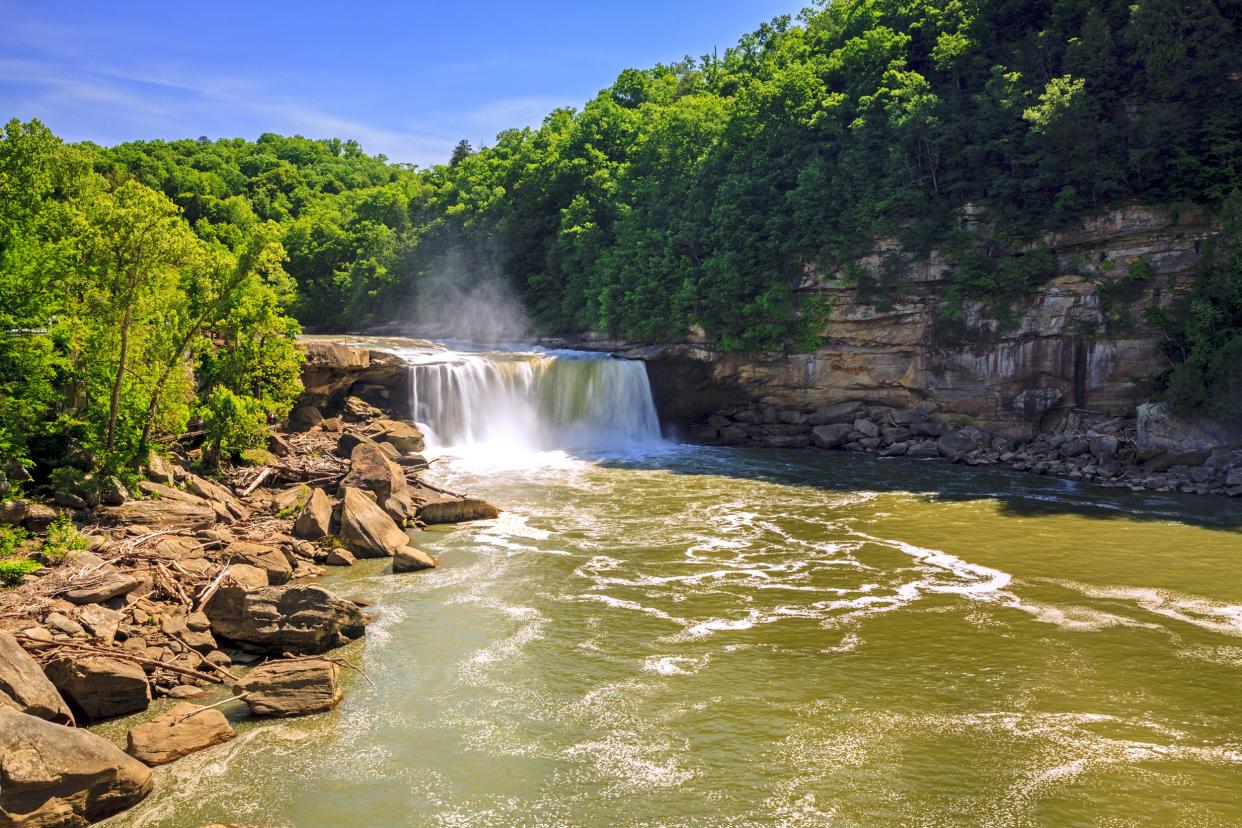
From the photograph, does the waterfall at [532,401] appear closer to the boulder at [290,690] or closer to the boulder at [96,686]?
the boulder at [290,690]

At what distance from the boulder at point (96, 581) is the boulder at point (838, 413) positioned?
30253 mm

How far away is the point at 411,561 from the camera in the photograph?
19297 millimetres

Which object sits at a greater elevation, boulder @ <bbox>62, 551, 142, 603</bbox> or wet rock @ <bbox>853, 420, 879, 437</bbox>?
wet rock @ <bbox>853, 420, 879, 437</bbox>

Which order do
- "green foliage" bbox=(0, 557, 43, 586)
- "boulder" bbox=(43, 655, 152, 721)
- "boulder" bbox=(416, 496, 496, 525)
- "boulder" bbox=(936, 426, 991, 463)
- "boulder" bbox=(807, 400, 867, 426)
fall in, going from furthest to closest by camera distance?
"boulder" bbox=(807, 400, 867, 426), "boulder" bbox=(936, 426, 991, 463), "boulder" bbox=(416, 496, 496, 525), "green foliage" bbox=(0, 557, 43, 586), "boulder" bbox=(43, 655, 152, 721)

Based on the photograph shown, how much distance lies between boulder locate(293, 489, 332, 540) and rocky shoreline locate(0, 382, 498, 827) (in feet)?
0.12

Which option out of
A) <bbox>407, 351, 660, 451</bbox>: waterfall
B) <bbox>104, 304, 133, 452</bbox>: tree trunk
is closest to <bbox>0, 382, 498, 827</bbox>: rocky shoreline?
<bbox>104, 304, 133, 452</bbox>: tree trunk

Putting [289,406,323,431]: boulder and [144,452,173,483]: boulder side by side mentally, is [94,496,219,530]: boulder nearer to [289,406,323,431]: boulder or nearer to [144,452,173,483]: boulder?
[144,452,173,483]: boulder

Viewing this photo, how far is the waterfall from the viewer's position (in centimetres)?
3778

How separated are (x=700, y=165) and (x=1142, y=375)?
79.9ft

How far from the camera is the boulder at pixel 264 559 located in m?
17.5

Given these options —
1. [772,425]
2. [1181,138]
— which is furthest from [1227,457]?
[772,425]

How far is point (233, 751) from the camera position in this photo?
11.2 metres

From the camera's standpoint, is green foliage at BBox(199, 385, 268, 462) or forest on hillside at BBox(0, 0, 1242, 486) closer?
forest on hillside at BBox(0, 0, 1242, 486)

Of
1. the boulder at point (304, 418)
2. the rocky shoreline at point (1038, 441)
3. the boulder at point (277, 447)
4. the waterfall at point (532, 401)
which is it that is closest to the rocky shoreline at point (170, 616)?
the boulder at point (277, 447)
